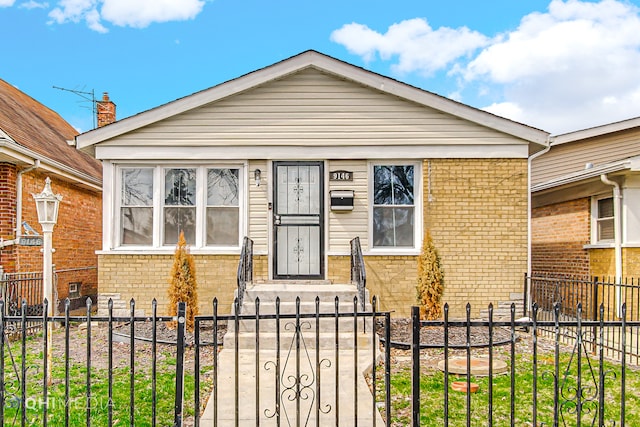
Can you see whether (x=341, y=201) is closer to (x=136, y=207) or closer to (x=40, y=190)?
(x=136, y=207)

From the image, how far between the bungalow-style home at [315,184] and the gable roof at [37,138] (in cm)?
176

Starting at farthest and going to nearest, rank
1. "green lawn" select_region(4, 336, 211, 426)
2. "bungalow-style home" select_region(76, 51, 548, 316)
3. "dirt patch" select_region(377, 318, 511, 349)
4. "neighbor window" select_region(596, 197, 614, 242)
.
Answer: "neighbor window" select_region(596, 197, 614, 242) → "bungalow-style home" select_region(76, 51, 548, 316) → "dirt patch" select_region(377, 318, 511, 349) → "green lawn" select_region(4, 336, 211, 426)

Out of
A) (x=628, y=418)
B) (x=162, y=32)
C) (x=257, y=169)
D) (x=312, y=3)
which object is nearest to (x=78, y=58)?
(x=162, y=32)

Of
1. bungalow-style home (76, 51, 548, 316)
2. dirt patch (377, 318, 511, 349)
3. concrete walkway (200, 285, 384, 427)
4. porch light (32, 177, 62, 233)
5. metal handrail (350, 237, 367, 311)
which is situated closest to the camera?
concrete walkway (200, 285, 384, 427)

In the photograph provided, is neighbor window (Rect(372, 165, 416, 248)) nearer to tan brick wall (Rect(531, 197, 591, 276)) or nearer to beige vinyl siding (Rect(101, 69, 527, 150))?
beige vinyl siding (Rect(101, 69, 527, 150))

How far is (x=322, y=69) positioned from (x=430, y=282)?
4.59 metres

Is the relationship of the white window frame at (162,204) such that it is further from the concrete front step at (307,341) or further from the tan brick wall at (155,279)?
the concrete front step at (307,341)

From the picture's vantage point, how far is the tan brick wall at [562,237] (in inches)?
472

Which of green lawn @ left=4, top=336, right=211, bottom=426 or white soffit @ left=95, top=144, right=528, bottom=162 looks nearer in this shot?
green lawn @ left=4, top=336, right=211, bottom=426

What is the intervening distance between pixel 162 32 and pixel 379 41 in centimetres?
1025

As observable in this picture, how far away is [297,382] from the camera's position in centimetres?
411

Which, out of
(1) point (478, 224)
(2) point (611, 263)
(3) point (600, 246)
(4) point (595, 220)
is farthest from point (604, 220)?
(1) point (478, 224)

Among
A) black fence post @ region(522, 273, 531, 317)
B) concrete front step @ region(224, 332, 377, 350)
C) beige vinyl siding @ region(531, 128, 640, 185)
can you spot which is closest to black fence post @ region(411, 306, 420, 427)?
concrete front step @ region(224, 332, 377, 350)

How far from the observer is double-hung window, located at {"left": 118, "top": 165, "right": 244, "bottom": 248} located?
33.6 ft
